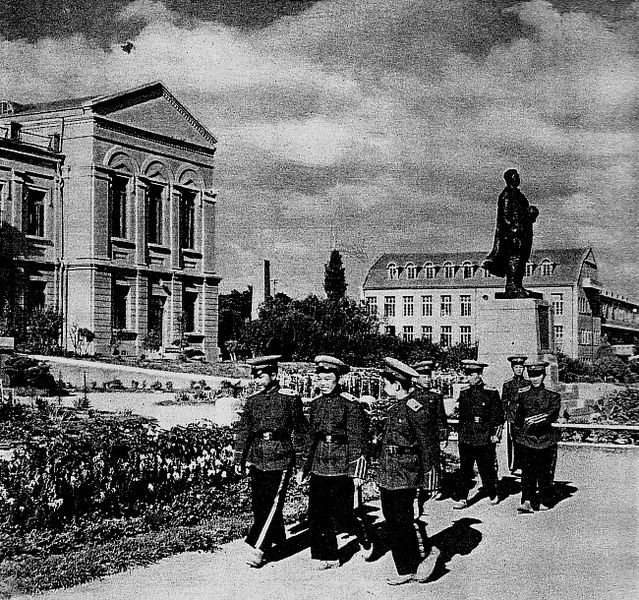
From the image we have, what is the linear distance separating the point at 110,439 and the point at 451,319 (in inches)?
768

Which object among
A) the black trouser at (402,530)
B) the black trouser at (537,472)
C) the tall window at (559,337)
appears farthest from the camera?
the tall window at (559,337)

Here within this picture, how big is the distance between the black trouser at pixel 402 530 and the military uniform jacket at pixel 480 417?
264 cm

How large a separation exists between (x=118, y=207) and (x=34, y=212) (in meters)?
2.55

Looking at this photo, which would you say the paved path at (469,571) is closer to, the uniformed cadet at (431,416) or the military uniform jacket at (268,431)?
the uniformed cadet at (431,416)

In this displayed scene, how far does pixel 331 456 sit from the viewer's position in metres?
5.91

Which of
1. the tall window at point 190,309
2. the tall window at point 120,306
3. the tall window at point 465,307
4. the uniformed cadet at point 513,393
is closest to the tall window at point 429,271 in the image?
the tall window at point 465,307

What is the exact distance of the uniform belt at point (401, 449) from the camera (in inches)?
222

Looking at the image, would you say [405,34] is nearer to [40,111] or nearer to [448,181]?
[448,181]

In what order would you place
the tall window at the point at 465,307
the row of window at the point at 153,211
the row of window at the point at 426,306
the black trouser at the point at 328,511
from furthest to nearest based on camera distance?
the tall window at the point at 465,307
the row of window at the point at 153,211
the row of window at the point at 426,306
the black trouser at the point at 328,511

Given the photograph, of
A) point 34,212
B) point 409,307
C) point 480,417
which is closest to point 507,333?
point 480,417

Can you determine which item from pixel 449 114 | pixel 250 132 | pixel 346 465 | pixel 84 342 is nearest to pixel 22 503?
pixel 346 465

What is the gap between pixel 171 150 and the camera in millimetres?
24828

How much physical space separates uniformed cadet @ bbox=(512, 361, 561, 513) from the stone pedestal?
3.46 metres

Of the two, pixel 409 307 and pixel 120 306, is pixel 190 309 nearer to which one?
pixel 120 306
